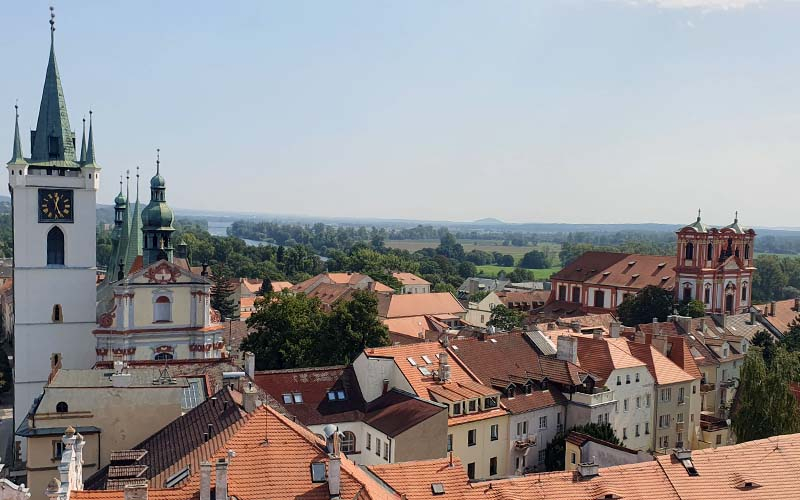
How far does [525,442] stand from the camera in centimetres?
4412

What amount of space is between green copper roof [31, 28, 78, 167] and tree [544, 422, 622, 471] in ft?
119

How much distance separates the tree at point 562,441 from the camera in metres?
43.2

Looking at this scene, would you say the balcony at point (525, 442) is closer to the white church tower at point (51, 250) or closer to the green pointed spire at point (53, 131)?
the white church tower at point (51, 250)

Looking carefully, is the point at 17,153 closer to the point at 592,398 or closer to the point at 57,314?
the point at 57,314

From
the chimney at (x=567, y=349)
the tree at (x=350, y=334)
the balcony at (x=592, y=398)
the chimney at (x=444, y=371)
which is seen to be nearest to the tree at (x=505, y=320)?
the tree at (x=350, y=334)

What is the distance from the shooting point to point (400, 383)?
142 ft

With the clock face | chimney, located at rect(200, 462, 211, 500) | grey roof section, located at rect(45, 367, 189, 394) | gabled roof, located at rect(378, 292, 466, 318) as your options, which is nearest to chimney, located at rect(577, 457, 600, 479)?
chimney, located at rect(200, 462, 211, 500)

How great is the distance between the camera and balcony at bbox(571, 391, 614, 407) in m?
45.7

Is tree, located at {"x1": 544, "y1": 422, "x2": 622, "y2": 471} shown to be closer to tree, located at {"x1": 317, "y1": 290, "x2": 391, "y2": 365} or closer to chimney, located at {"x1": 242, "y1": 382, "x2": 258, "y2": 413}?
tree, located at {"x1": 317, "y1": 290, "x2": 391, "y2": 365}

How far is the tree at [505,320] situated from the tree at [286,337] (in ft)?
107

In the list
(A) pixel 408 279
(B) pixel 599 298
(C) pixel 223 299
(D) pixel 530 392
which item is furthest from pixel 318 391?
(A) pixel 408 279

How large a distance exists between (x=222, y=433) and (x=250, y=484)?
122 inches

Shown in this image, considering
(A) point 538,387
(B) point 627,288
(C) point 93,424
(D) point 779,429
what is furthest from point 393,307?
(C) point 93,424

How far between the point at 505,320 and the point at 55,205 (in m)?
49.3
